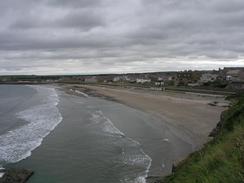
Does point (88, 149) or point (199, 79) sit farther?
point (199, 79)

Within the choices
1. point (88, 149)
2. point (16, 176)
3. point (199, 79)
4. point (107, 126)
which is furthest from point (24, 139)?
point (199, 79)

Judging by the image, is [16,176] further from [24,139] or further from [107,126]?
[107,126]

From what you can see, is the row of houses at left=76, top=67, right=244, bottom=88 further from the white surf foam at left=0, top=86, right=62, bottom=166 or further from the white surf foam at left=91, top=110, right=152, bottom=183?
the white surf foam at left=91, top=110, right=152, bottom=183

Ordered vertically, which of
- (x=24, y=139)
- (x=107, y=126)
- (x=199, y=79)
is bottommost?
(x=107, y=126)

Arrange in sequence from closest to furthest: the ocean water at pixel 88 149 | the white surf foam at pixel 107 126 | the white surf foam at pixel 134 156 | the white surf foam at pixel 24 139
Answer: the white surf foam at pixel 134 156
the ocean water at pixel 88 149
the white surf foam at pixel 24 139
the white surf foam at pixel 107 126

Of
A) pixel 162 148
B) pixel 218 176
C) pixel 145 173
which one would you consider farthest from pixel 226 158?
pixel 162 148

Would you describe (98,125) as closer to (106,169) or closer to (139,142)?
(139,142)

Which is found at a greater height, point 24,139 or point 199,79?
point 199,79

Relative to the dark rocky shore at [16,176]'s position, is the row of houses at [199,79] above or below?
above

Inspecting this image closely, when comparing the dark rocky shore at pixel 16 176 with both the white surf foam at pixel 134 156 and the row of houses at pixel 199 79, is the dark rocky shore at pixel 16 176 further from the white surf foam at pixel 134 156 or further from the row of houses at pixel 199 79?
the row of houses at pixel 199 79

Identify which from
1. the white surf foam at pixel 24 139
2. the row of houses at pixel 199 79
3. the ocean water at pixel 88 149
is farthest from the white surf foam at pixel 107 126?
the row of houses at pixel 199 79
